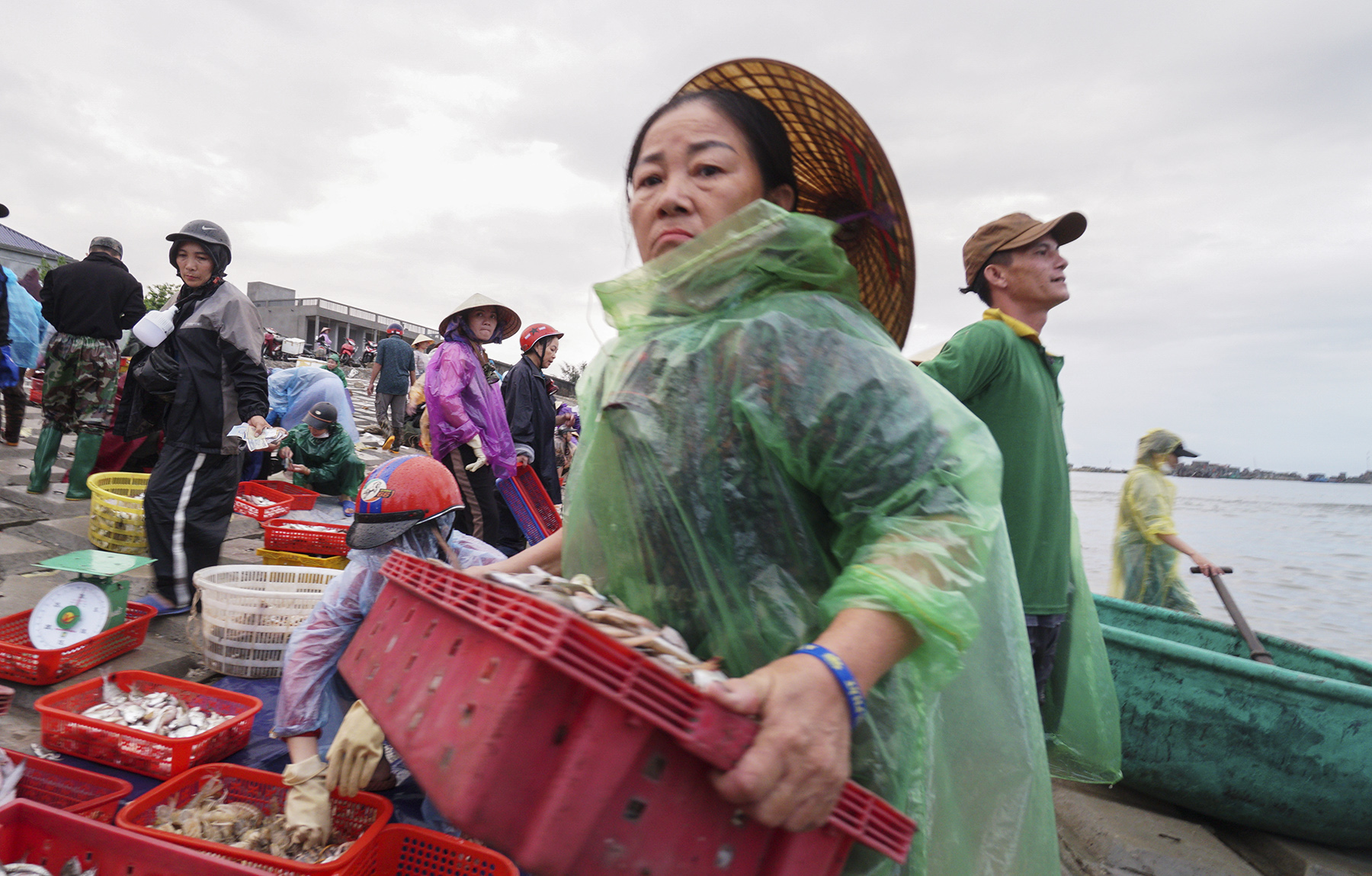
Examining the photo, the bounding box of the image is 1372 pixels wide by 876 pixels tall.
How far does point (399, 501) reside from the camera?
8.00 ft

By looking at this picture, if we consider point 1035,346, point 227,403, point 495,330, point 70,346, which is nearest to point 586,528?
point 1035,346

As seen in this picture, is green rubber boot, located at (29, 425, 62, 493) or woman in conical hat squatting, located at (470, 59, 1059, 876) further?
green rubber boot, located at (29, 425, 62, 493)

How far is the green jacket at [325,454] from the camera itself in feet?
19.0

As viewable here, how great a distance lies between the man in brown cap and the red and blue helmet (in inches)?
69.0

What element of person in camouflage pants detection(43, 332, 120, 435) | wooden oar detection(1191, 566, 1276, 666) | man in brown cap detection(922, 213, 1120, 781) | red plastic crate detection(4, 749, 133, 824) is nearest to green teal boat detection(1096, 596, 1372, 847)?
wooden oar detection(1191, 566, 1276, 666)

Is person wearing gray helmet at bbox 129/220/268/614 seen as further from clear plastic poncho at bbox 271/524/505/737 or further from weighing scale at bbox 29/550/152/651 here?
clear plastic poncho at bbox 271/524/505/737

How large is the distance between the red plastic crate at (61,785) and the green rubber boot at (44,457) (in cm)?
414

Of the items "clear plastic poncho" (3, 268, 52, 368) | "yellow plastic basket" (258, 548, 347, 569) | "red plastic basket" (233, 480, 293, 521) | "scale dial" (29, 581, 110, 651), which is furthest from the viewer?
"clear plastic poncho" (3, 268, 52, 368)

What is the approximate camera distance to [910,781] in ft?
3.12

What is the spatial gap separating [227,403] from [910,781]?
3.84 metres

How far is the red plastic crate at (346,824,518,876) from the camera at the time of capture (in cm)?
180

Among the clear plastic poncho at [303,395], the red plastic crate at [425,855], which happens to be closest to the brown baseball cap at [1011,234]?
the red plastic crate at [425,855]

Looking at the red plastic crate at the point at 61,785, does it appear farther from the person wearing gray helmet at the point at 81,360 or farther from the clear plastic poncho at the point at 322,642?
the person wearing gray helmet at the point at 81,360

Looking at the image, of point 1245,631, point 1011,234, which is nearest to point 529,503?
point 1011,234
